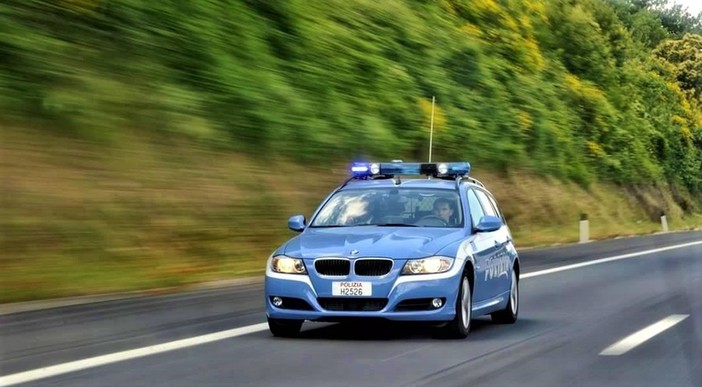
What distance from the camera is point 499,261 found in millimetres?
13461

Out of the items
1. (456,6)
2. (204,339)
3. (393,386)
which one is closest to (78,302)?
(204,339)

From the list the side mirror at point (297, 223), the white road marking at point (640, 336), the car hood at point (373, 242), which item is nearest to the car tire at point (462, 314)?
the car hood at point (373, 242)

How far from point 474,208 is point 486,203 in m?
1.00

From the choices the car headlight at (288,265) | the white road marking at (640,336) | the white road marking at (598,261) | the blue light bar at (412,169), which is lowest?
the white road marking at (598,261)

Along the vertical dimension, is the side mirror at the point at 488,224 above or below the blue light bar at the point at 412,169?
below

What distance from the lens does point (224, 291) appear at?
17625mm

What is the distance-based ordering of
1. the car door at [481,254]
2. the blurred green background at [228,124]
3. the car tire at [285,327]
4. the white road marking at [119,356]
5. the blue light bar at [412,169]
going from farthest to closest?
the blurred green background at [228,124] < the blue light bar at [412,169] < the car door at [481,254] < the car tire at [285,327] < the white road marking at [119,356]

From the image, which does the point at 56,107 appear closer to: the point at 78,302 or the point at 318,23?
the point at 78,302

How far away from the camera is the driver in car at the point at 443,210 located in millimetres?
12648

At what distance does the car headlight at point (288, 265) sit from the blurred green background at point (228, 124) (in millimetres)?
5056

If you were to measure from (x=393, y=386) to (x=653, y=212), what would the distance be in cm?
5442

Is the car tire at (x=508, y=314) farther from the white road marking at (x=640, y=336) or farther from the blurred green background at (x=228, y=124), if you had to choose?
the blurred green background at (x=228, y=124)

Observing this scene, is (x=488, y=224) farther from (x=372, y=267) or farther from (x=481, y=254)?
(x=372, y=267)

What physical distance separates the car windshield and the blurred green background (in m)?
4.71
